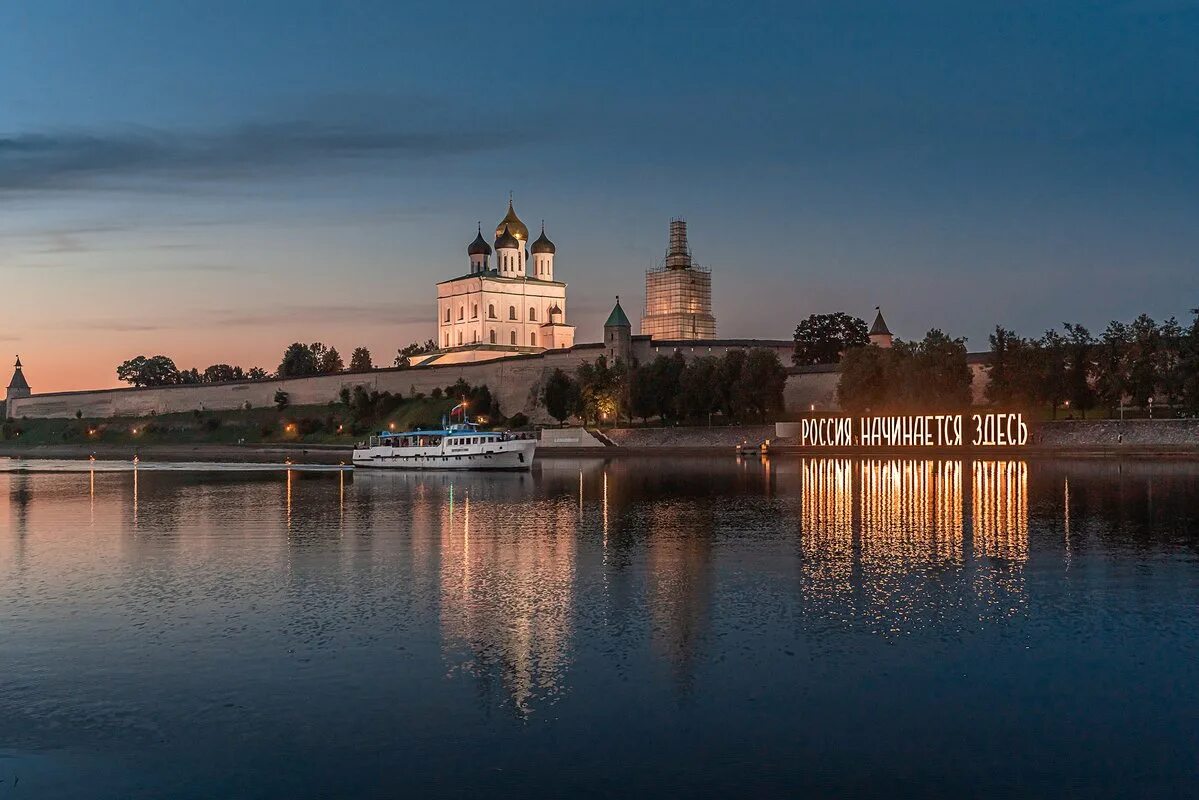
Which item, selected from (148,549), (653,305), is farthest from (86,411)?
(148,549)

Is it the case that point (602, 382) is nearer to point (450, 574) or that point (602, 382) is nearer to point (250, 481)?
point (250, 481)

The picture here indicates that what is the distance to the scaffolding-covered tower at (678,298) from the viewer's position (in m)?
97.1

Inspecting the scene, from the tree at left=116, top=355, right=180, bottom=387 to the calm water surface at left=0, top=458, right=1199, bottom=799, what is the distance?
121 metres

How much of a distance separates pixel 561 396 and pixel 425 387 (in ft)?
52.3

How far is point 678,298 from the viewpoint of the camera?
319 ft

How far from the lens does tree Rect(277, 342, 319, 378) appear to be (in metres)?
114

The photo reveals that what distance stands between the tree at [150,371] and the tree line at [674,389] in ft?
262

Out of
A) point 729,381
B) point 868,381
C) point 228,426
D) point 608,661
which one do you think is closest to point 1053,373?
point 868,381

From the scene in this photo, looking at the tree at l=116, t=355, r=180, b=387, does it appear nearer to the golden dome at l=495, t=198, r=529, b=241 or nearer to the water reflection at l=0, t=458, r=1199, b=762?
the golden dome at l=495, t=198, r=529, b=241

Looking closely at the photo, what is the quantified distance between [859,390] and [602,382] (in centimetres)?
1590

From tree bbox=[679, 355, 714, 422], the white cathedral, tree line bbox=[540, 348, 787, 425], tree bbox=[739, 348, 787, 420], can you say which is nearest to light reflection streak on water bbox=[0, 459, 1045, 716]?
tree bbox=[739, 348, 787, 420]

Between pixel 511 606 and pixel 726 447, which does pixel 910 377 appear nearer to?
→ pixel 726 447

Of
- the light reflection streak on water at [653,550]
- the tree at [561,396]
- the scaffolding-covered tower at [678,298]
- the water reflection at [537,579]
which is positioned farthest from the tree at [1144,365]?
the scaffolding-covered tower at [678,298]

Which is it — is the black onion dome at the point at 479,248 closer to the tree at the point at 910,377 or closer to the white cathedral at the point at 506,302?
the white cathedral at the point at 506,302
